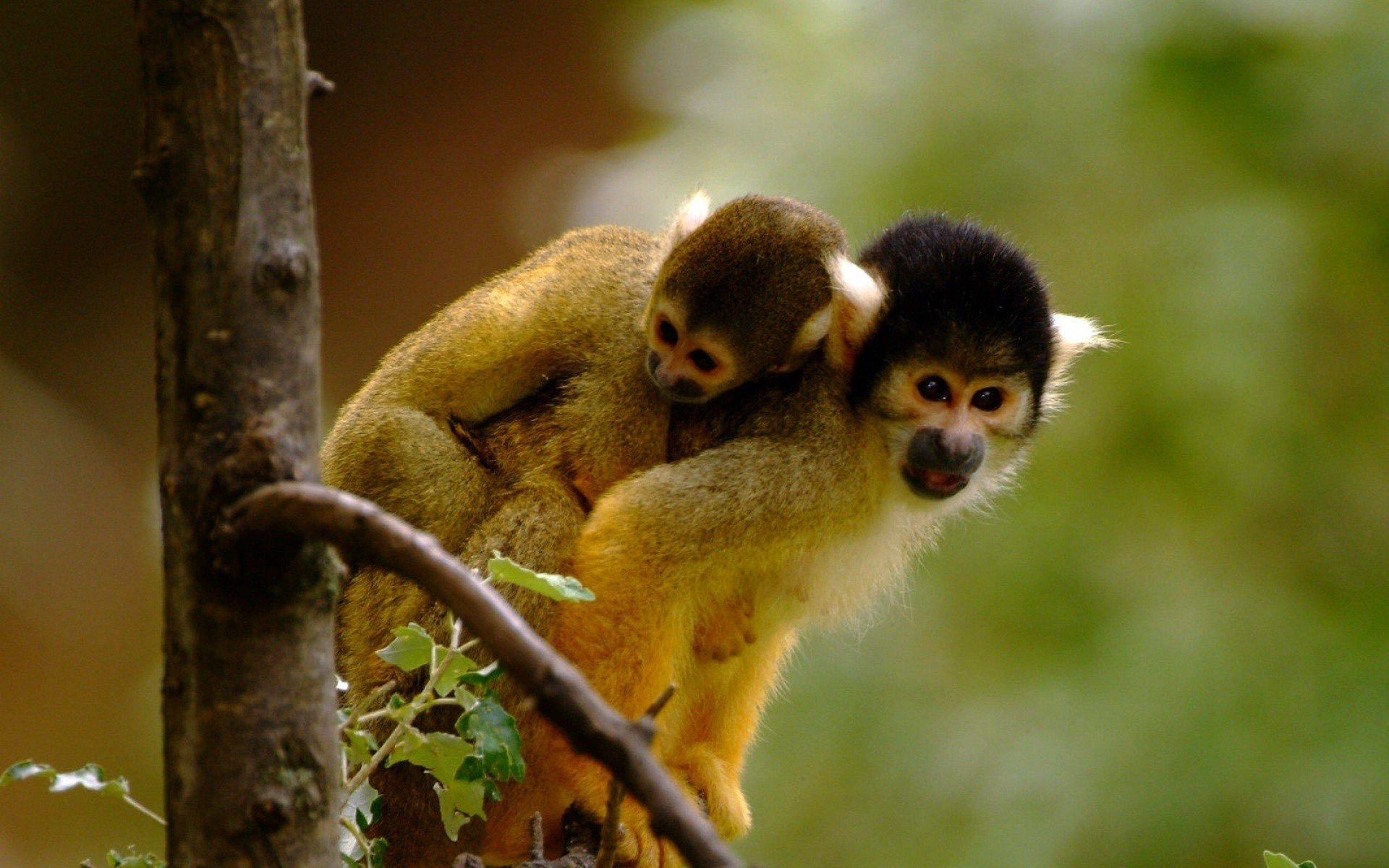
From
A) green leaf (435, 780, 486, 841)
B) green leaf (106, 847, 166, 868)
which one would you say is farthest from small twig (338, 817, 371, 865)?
green leaf (106, 847, 166, 868)

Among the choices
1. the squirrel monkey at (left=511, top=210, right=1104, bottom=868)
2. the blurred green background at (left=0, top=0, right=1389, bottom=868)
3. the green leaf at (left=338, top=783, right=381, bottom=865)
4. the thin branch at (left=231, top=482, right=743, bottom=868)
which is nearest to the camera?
the thin branch at (left=231, top=482, right=743, bottom=868)

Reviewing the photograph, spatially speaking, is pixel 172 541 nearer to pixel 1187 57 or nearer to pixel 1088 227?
pixel 1088 227

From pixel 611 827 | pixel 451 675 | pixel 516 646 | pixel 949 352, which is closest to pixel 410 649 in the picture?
pixel 451 675

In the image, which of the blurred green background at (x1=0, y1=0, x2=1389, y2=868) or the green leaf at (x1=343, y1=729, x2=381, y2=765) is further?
the blurred green background at (x1=0, y1=0, x2=1389, y2=868)

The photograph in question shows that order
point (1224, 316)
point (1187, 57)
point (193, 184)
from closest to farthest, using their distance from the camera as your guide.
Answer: point (193, 184) < point (1224, 316) < point (1187, 57)

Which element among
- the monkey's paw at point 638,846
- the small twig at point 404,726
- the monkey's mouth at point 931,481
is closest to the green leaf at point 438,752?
the small twig at point 404,726

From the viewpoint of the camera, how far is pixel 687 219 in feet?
10.4

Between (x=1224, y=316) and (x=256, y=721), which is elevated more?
(x=256, y=721)

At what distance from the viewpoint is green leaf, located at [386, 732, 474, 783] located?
204 centimetres

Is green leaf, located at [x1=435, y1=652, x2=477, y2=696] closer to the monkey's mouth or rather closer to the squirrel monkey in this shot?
the squirrel monkey

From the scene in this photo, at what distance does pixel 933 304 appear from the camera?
289 cm

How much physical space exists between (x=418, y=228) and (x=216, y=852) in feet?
16.9

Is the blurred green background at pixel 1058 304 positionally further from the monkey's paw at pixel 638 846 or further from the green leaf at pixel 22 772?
the green leaf at pixel 22 772

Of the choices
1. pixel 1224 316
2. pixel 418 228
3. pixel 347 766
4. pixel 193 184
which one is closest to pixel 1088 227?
pixel 1224 316
